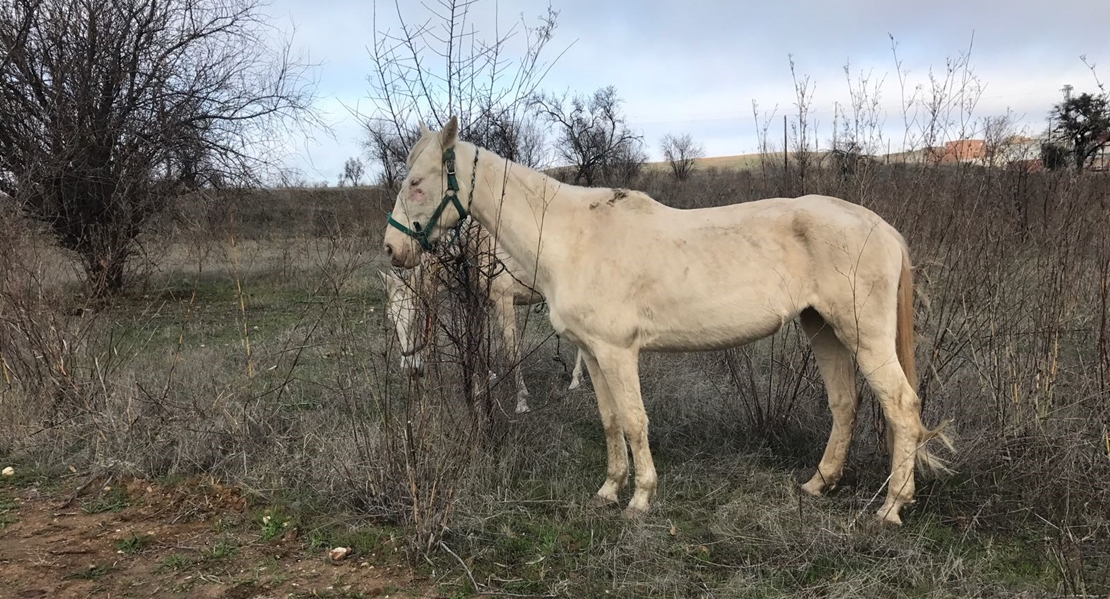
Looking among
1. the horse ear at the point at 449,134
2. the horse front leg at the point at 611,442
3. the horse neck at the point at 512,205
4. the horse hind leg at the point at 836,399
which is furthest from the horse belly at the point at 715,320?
the horse ear at the point at 449,134

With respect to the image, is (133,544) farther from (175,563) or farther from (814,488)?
(814,488)

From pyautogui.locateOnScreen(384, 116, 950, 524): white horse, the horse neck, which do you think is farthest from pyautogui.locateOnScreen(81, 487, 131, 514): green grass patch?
the horse neck

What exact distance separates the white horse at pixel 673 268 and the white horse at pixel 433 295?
0.20 meters

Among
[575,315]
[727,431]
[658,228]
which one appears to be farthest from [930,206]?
[575,315]

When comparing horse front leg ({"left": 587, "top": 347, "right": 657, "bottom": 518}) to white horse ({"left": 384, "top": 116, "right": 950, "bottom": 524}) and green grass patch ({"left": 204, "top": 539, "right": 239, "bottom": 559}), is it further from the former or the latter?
green grass patch ({"left": 204, "top": 539, "right": 239, "bottom": 559})

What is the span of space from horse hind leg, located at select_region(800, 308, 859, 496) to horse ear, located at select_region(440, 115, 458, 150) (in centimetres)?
229

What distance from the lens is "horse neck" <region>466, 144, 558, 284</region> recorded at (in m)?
3.43

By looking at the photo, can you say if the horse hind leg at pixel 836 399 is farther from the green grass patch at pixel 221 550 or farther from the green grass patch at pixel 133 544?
the green grass patch at pixel 133 544

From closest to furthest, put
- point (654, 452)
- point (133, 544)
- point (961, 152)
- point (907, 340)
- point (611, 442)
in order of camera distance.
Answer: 1. point (133, 544)
2. point (907, 340)
3. point (611, 442)
4. point (654, 452)
5. point (961, 152)

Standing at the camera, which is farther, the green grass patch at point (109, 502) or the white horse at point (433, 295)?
the green grass patch at point (109, 502)

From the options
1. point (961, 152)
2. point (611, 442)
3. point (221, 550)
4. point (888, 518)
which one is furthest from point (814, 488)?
point (221, 550)

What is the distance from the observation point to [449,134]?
326 centimetres

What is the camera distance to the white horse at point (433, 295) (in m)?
3.32

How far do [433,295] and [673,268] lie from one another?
4.30 ft
